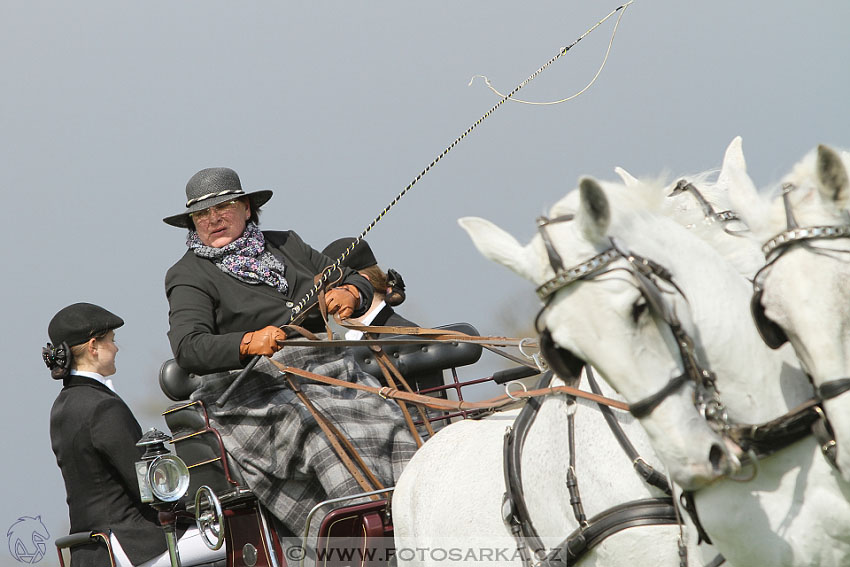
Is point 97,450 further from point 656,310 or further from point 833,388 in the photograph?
point 833,388

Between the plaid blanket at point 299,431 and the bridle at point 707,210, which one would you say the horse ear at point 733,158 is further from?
the plaid blanket at point 299,431

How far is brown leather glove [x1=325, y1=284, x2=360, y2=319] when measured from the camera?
4.44 meters

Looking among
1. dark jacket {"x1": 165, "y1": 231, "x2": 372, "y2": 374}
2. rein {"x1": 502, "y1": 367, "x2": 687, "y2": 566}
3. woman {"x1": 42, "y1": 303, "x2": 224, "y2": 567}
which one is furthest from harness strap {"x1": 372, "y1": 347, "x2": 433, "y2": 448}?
woman {"x1": 42, "y1": 303, "x2": 224, "y2": 567}

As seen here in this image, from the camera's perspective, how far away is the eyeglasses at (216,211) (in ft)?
15.4

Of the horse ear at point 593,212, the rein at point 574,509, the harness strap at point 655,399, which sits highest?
the horse ear at point 593,212

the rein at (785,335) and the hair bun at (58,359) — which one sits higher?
the hair bun at (58,359)

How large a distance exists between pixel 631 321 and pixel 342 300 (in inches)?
91.1

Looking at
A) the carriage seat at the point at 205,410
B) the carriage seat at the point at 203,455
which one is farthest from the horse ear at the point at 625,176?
the carriage seat at the point at 203,455

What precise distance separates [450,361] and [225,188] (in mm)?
1403

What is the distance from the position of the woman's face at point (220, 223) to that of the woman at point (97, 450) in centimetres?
81

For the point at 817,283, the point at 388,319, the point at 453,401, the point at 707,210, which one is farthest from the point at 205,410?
the point at 817,283

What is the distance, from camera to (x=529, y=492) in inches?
120

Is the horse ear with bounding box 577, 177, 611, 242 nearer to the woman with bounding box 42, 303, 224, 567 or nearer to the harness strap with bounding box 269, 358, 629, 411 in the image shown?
the harness strap with bounding box 269, 358, 629, 411

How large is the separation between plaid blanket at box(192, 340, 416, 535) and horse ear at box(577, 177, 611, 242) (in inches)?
81.2
